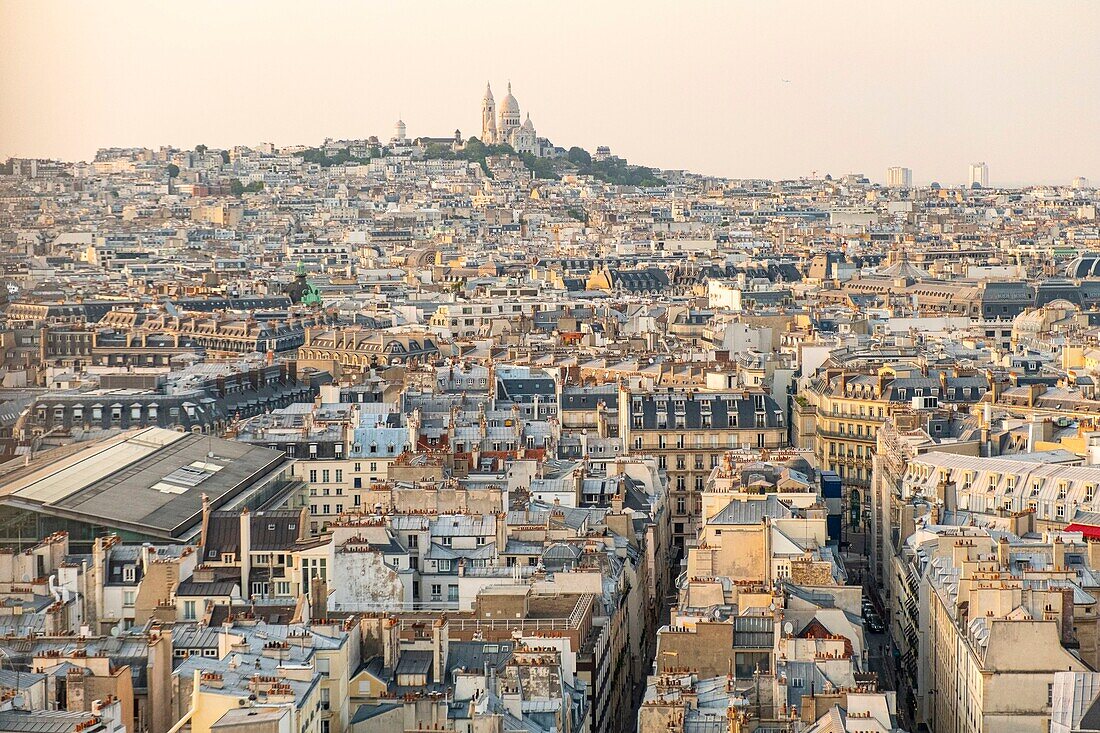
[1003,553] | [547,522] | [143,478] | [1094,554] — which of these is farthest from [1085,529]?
[143,478]

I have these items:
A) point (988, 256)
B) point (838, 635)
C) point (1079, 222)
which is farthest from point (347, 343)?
point (1079, 222)

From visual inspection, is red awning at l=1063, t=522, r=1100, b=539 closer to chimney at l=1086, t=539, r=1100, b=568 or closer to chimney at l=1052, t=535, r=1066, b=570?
chimney at l=1086, t=539, r=1100, b=568

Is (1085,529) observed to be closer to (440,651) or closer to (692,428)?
(440,651)

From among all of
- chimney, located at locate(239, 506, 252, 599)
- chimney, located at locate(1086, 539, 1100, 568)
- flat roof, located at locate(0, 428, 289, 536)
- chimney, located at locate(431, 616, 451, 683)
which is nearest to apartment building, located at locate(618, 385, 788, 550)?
flat roof, located at locate(0, 428, 289, 536)

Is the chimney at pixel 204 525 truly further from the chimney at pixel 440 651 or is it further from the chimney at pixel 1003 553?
the chimney at pixel 1003 553

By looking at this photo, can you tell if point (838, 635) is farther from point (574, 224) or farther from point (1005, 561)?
point (574, 224)

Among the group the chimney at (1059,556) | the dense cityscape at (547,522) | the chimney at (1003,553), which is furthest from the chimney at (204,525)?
the chimney at (1059,556)

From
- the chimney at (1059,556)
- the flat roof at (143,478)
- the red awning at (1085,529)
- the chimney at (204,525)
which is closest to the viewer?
the chimney at (1059,556)

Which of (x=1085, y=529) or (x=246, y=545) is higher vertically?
(x=1085, y=529)
